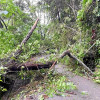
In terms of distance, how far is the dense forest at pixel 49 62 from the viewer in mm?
2824

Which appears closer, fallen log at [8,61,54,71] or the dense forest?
the dense forest

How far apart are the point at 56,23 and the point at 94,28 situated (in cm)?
641

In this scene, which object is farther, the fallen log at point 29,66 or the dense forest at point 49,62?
the fallen log at point 29,66

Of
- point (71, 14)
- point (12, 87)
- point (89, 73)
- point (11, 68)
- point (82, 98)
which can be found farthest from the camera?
point (71, 14)

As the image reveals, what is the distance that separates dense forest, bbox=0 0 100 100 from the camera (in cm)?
282

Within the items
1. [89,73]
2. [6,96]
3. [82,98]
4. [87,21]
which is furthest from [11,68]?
[87,21]

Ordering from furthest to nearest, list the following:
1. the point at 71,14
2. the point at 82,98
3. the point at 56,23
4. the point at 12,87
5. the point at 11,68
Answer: the point at 56,23 < the point at 71,14 < the point at 12,87 < the point at 11,68 < the point at 82,98

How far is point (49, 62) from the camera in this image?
12.4 ft

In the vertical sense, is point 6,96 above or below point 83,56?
below

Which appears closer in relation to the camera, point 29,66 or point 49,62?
point 29,66

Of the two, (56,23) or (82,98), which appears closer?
(82,98)

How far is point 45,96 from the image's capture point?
2559mm

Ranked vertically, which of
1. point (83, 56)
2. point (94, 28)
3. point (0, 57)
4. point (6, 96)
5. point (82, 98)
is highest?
point (94, 28)

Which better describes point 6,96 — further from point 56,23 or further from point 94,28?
point 56,23
